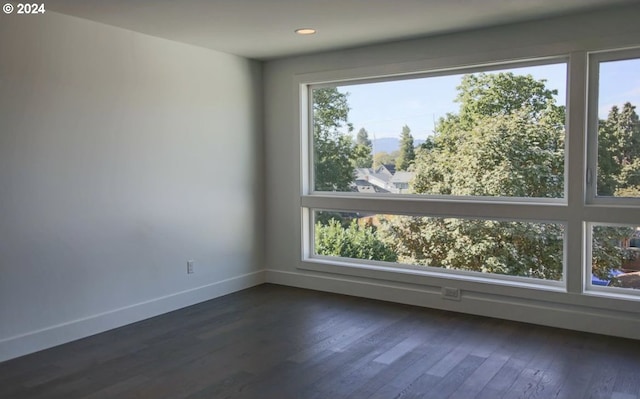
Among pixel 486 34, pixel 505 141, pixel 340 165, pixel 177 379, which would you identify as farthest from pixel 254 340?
pixel 486 34

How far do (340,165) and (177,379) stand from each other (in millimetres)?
2786

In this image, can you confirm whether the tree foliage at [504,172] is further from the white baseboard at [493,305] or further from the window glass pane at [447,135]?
the white baseboard at [493,305]

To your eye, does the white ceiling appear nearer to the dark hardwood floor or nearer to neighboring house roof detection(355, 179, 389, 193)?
neighboring house roof detection(355, 179, 389, 193)

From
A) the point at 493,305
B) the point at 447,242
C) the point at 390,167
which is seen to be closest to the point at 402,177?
the point at 390,167

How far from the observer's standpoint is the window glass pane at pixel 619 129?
3680mm

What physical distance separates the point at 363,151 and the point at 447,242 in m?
1.20

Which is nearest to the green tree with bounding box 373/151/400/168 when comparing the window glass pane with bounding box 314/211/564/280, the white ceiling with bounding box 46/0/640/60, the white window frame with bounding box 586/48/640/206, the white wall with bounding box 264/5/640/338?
the window glass pane with bounding box 314/211/564/280

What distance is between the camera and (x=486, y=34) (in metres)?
4.12

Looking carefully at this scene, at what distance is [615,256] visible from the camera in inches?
151

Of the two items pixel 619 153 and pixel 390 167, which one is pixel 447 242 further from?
pixel 619 153

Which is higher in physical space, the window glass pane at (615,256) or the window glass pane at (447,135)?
the window glass pane at (447,135)

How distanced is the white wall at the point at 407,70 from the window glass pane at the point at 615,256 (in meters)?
0.18

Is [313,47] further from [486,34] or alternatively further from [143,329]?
[143,329]

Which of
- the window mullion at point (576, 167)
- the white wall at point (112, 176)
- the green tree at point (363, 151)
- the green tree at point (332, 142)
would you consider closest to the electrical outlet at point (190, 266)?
the white wall at point (112, 176)
